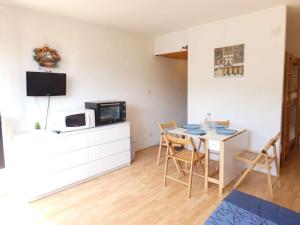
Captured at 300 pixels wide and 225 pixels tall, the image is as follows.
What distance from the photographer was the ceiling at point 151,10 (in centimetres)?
282

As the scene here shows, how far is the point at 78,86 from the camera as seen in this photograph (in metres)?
3.57

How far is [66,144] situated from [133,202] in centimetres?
120

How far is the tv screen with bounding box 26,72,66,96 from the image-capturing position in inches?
115

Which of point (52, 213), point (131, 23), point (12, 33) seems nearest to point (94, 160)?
point (52, 213)

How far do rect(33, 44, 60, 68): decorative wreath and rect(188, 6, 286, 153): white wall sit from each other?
7.98 ft

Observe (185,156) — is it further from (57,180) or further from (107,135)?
(57,180)

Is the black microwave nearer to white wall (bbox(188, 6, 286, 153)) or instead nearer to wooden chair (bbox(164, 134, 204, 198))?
wooden chair (bbox(164, 134, 204, 198))

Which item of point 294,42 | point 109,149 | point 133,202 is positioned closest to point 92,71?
point 109,149

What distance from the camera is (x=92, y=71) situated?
12.3 ft

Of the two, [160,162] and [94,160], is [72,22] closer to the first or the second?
[94,160]

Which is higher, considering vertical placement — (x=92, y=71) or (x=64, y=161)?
(x=92, y=71)

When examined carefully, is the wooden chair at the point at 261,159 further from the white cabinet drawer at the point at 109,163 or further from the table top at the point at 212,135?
the white cabinet drawer at the point at 109,163

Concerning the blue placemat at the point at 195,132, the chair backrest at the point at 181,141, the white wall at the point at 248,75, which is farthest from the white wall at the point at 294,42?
the chair backrest at the point at 181,141

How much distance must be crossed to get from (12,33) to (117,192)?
2.55 meters
